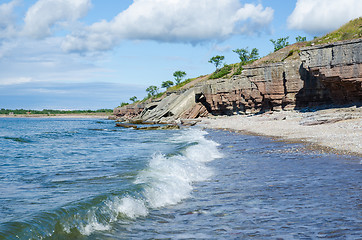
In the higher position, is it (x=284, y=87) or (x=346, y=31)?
(x=346, y=31)

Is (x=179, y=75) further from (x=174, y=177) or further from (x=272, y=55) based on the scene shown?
(x=174, y=177)

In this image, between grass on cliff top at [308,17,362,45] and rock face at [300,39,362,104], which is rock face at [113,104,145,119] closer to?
grass on cliff top at [308,17,362,45]

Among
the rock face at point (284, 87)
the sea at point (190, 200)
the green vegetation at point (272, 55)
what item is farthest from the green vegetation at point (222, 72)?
the sea at point (190, 200)

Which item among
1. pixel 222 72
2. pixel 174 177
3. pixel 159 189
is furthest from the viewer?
pixel 222 72

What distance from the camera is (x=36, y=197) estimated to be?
7.65 metres

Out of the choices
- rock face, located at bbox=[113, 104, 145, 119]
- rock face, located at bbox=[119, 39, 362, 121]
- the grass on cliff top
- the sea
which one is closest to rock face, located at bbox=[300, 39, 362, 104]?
rock face, located at bbox=[119, 39, 362, 121]

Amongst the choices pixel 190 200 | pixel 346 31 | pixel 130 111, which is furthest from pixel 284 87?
pixel 130 111

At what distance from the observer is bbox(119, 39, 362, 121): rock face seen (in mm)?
27375

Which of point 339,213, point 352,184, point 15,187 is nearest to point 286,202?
point 339,213

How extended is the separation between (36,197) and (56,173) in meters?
3.76

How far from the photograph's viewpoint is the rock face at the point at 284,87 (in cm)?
2738

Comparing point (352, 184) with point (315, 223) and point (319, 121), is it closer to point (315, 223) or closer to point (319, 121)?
point (315, 223)

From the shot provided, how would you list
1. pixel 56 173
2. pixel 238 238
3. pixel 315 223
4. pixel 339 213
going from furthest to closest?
pixel 56 173
pixel 339 213
pixel 315 223
pixel 238 238

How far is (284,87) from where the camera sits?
37750mm
